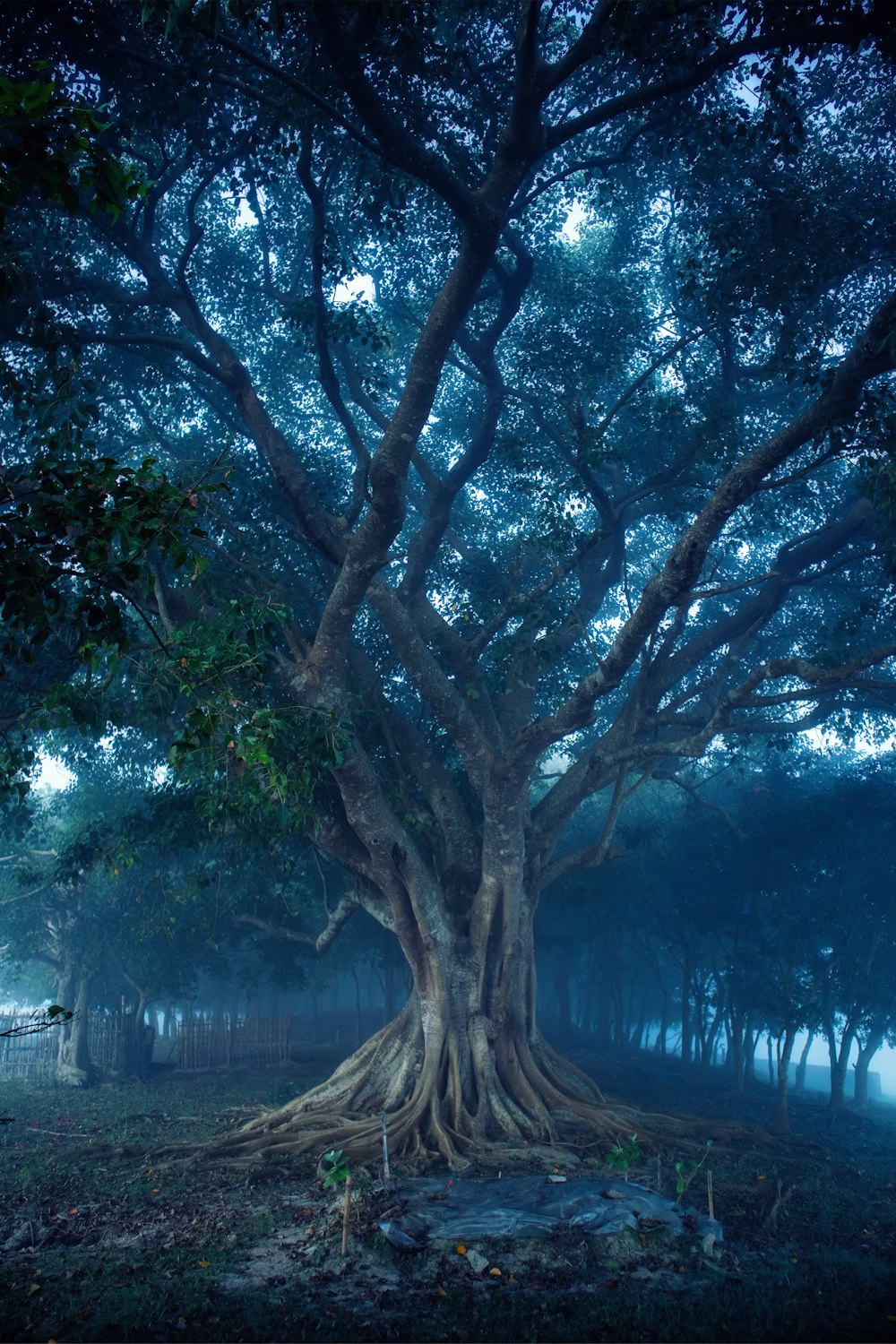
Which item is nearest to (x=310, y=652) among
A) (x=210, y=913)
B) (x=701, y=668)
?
(x=701, y=668)

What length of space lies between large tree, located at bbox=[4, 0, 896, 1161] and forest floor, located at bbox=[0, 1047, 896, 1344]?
2.10 metres

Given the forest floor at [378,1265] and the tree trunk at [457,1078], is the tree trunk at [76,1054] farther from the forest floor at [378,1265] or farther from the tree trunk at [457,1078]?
the tree trunk at [457,1078]

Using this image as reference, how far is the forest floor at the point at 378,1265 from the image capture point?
620 centimetres

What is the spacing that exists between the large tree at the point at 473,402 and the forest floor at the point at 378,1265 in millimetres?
2101

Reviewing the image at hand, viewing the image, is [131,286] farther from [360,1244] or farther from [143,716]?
[360,1244]

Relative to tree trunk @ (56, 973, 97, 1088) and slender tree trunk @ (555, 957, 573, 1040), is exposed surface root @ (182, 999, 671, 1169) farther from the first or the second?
slender tree trunk @ (555, 957, 573, 1040)

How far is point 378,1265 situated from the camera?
289 inches

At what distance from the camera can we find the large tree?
31.5 ft

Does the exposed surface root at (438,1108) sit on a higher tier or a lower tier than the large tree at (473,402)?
lower

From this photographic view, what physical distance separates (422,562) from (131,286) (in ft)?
25.8

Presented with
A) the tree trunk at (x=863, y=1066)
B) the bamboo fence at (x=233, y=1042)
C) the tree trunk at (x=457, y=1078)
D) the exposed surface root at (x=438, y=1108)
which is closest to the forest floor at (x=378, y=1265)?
the exposed surface root at (x=438, y=1108)

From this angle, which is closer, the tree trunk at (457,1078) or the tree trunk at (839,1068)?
the tree trunk at (457,1078)

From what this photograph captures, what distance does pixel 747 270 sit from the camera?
12477 millimetres

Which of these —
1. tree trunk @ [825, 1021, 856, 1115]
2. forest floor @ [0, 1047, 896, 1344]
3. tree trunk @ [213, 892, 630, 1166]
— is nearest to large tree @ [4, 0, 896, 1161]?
tree trunk @ [213, 892, 630, 1166]
